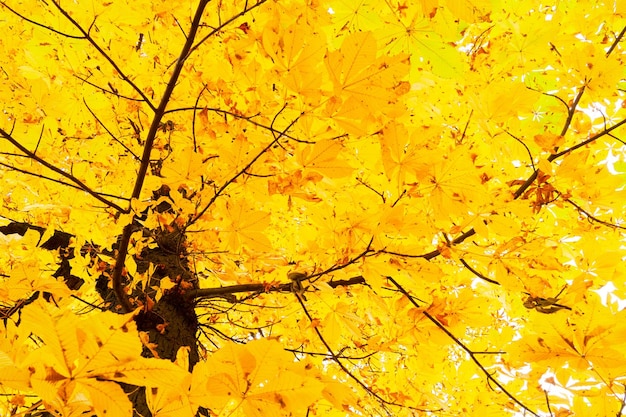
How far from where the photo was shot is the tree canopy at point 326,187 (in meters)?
0.78

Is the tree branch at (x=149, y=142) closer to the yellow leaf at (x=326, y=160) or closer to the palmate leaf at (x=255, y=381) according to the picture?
the yellow leaf at (x=326, y=160)

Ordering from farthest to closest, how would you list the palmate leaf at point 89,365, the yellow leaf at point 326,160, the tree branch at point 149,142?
the yellow leaf at point 326,160 < the tree branch at point 149,142 < the palmate leaf at point 89,365

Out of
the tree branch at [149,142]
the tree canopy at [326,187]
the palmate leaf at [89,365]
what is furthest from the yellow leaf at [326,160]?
the palmate leaf at [89,365]

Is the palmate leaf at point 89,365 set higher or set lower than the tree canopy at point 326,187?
lower

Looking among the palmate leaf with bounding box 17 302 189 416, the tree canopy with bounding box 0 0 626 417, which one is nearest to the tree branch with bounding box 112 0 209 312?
the tree canopy with bounding box 0 0 626 417

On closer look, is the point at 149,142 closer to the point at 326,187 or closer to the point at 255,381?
the point at 326,187

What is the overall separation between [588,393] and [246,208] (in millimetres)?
1036

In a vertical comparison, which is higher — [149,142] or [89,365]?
[149,142]

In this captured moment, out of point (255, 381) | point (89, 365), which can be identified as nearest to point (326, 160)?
point (255, 381)

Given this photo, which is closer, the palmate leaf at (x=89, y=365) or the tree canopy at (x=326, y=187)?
the palmate leaf at (x=89, y=365)

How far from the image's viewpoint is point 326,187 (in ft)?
4.40

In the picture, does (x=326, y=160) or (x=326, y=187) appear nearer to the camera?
(x=326, y=160)

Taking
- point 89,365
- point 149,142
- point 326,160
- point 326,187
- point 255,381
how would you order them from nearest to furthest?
point 89,365 → point 255,381 → point 326,160 → point 149,142 → point 326,187

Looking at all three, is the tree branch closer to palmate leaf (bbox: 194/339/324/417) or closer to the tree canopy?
the tree canopy
